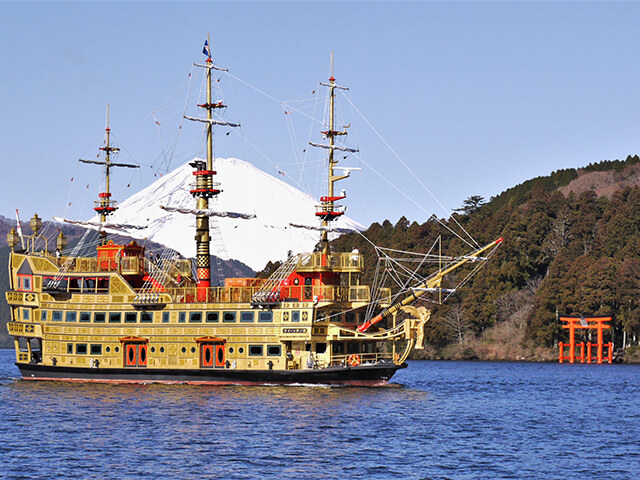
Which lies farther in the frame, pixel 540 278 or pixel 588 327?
pixel 540 278

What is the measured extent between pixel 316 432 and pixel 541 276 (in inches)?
3124

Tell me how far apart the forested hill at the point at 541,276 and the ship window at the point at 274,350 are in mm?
47175

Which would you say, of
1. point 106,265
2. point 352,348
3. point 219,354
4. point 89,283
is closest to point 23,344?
point 89,283

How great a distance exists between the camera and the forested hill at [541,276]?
97.6 meters

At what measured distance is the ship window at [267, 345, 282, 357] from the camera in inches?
2281

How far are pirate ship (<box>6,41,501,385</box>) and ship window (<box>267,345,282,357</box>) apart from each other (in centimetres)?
13

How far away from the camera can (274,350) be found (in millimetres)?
58031

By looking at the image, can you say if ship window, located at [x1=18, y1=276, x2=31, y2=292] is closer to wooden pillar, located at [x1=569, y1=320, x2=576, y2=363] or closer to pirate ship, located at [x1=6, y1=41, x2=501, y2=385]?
pirate ship, located at [x1=6, y1=41, x2=501, y2=385]

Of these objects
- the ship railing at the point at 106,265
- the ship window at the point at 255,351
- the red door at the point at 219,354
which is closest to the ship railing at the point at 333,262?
the ship window at the point at 255,351

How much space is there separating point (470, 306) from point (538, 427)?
66.9 m

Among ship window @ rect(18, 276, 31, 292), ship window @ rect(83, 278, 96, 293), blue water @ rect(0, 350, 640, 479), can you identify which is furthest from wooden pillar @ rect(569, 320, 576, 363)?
ship window @ rect(18, 276, 31, 292)

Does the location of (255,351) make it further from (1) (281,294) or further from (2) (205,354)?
(1) (281,294)

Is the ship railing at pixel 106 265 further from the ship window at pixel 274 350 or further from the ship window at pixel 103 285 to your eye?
the ship window at pixel 274 350

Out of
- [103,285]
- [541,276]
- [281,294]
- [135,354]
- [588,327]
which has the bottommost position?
[135,354]
